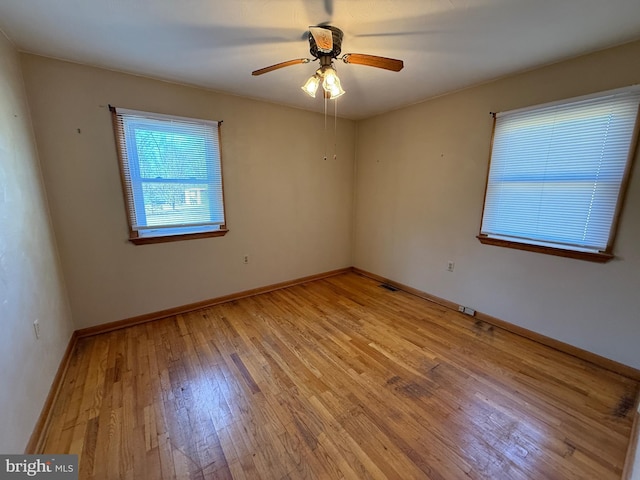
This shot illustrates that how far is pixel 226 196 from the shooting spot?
2992 millimetres

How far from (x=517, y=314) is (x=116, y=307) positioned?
3898mm

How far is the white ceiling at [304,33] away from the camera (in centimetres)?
147

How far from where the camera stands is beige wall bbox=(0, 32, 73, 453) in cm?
127

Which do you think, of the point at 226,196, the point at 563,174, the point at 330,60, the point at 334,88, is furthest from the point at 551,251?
the point at 226,196

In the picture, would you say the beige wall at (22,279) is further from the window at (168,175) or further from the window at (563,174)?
the window at (563,174)

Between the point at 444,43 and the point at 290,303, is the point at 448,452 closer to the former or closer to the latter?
the point at 290,303

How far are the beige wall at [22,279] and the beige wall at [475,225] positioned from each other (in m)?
3.48

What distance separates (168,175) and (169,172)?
0.10 feet

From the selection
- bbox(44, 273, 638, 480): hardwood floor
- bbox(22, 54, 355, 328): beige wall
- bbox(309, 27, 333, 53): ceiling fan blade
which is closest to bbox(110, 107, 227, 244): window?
bbox(22, 54, 355, 328): beige wall

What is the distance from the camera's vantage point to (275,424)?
1538mm

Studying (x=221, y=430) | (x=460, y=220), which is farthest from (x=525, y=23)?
(x=221, y=430)

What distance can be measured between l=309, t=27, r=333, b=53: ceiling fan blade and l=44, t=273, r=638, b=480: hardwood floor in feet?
7.24

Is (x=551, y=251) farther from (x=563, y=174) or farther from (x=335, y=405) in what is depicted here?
(x=335, y=405)

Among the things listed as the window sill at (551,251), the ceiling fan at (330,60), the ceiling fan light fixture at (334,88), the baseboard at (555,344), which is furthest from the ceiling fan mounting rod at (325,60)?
the baseboard at (555,344)
